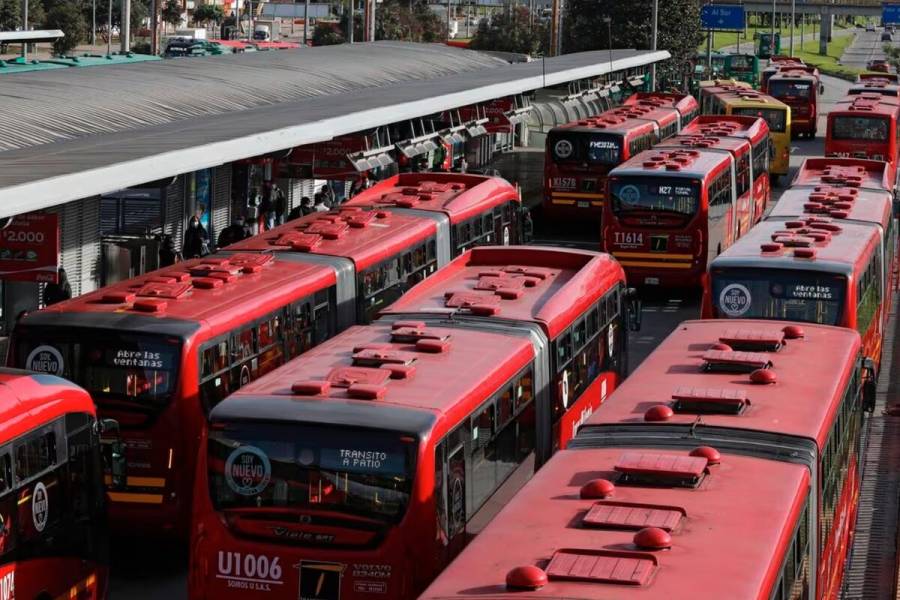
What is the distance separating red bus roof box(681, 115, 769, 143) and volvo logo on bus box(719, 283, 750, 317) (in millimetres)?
15350

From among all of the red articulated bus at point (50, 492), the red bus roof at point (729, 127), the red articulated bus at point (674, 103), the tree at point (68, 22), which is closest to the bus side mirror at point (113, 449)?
the red articulated bus at point (50, 492)

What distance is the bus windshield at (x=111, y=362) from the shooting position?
545 inches

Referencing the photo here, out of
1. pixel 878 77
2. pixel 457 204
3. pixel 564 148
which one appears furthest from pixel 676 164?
pixel 878 77

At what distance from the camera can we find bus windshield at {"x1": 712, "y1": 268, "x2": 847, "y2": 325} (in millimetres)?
17422

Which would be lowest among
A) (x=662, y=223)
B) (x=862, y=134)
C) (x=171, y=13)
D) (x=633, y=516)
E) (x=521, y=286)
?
(x=633, y=516)

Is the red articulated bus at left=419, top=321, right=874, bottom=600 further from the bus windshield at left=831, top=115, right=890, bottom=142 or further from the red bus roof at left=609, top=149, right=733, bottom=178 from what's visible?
the bus windshield at left=831, top=115, right=890, bottom=142

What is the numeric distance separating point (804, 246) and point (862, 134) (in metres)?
24.0

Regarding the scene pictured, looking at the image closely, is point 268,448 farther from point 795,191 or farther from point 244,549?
point 795,191

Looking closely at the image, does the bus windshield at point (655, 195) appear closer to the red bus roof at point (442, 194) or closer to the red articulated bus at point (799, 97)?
the red bus roof at point (442, 194)

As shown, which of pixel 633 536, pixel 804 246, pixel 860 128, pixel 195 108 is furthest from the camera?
pixel 860 128

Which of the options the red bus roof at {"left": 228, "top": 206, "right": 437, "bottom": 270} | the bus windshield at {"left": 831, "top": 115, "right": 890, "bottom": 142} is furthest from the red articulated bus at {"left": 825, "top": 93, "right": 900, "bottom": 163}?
the red bus roof at {"left": 228, "top": 206, "right": 437, "bottom": 270}

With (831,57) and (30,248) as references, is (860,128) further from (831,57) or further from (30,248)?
(831,57)

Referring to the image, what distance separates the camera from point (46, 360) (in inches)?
548

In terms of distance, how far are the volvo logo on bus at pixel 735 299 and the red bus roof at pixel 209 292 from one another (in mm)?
4177
